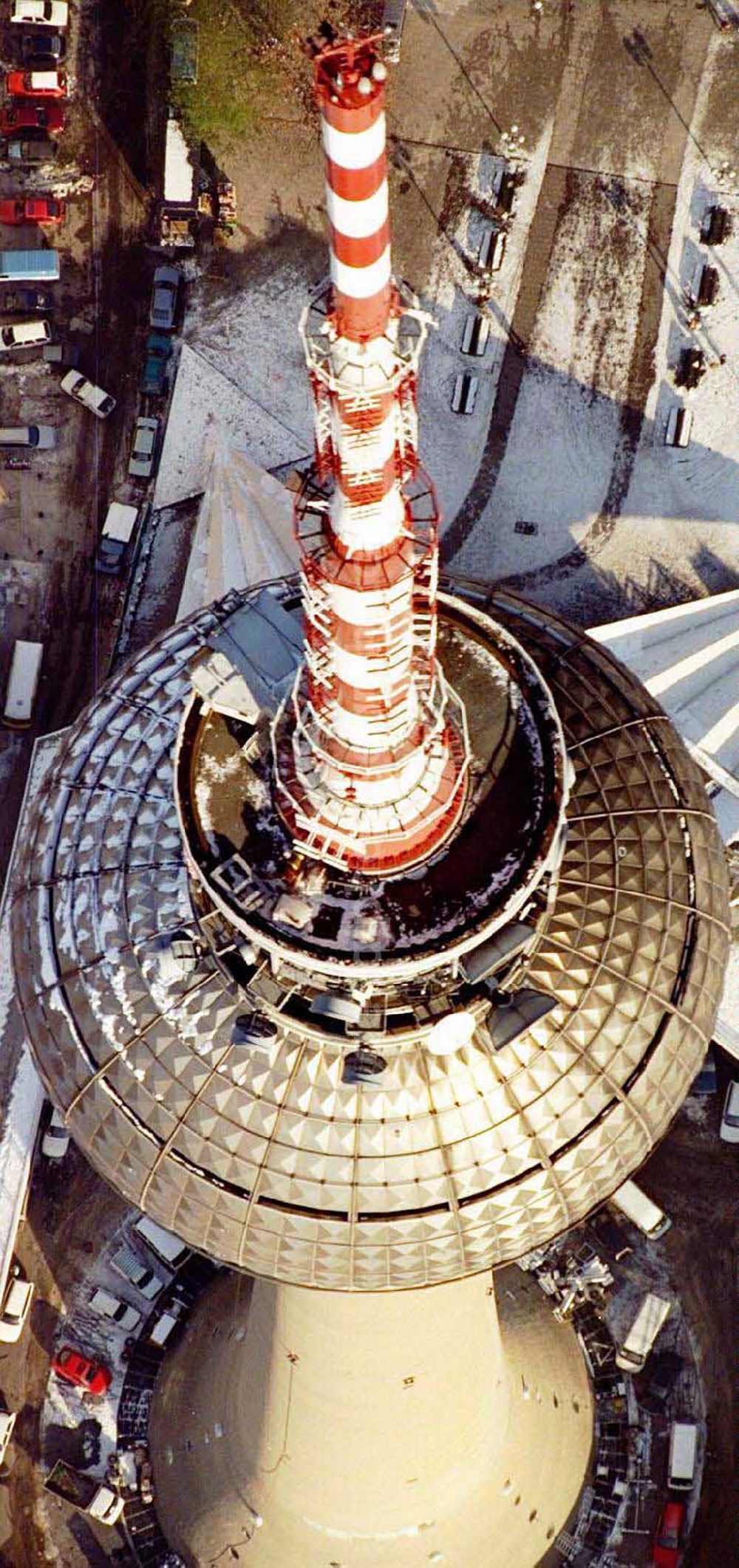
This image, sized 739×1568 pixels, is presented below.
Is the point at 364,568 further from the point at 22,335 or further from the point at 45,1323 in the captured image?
the point at 22,335

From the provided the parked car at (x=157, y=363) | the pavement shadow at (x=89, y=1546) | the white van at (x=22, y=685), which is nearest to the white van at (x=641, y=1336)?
the pavement shadow at (x=89, y=1546)

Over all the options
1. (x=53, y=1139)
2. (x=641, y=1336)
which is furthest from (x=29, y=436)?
(x=641, y=1336)

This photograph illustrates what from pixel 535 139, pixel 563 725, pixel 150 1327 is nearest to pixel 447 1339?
pixel 563 725

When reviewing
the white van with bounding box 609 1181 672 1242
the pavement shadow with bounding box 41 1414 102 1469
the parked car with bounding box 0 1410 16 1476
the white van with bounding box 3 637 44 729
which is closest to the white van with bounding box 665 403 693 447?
the white van with bounding box 3 637 44 729

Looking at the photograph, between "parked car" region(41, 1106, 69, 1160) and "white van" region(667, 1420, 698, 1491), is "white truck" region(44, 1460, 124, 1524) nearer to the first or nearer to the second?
"parked car" region(41, 1106, 69, 1160)

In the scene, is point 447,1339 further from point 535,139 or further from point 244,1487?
point 535,139
